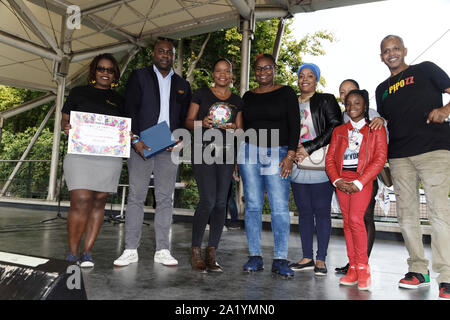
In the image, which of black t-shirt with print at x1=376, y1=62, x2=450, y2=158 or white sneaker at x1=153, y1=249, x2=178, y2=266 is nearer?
black t-shirt with print at x1=376, y1=62, x2=450, y2=158

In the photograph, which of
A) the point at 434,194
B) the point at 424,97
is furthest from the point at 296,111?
the point at 434,194

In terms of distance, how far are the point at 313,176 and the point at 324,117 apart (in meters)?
0.44

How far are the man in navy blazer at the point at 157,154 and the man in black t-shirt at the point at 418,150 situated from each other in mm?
1497

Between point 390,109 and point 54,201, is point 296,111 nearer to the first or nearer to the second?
point 390,109

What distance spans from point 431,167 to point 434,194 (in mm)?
164

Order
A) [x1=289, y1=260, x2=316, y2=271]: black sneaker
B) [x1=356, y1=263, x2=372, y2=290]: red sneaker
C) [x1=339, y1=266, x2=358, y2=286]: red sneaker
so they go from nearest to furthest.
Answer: [x1=356, y1=263, x2=372, y2=290]: red sneaker < [x1=339, y1=266, x2=358, y2=286]: red sneaker < [x1=289, y1=260, x2=316, y2=271]: black sneaker

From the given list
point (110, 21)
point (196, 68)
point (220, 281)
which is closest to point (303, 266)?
point (220, 281)

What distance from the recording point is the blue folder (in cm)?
226

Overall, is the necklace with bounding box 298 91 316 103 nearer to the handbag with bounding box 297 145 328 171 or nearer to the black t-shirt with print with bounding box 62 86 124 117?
the handbag with bounding box 297 145 328 171

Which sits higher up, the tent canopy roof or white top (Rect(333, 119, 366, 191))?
the tent canopy roof

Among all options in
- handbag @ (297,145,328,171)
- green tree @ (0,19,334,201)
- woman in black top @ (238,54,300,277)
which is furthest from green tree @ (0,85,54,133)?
handbag @ (297,145,328,171)

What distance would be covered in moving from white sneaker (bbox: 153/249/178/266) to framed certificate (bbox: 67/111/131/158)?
0.75m

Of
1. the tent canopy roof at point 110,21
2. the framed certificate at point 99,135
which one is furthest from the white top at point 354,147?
the tent canopy roof at point 110,21

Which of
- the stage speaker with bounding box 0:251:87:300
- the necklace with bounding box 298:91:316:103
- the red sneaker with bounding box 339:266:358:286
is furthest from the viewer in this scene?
the necklace with bounding box 298:91:316:103
